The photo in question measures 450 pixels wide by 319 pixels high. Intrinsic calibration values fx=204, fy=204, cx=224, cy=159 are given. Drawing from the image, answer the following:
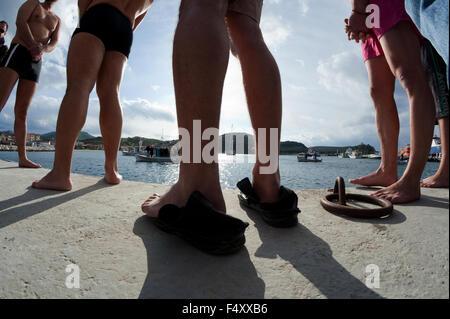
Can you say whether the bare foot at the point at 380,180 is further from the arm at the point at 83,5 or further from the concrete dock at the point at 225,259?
the arm at the point at 83,5

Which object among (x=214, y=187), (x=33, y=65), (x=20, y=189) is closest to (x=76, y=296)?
(x=214, y=187)

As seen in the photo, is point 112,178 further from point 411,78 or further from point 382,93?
point 382,93

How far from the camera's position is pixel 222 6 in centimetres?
84

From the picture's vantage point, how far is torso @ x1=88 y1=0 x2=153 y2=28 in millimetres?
1706

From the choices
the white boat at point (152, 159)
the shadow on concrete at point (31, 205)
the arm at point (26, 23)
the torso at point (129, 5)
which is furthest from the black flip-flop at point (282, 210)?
the white boat at point (152, 159)

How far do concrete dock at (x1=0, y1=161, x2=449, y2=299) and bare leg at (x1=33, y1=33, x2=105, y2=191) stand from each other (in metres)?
0.63

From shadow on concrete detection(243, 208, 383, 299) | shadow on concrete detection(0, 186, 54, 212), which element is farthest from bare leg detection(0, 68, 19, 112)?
shadow on concrete detection(243, 208, 383, 299)

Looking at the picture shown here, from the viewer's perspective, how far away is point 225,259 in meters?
0.59

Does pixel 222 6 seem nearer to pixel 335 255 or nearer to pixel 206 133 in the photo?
A: pixel 206 133

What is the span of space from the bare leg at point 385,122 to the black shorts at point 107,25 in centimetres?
225

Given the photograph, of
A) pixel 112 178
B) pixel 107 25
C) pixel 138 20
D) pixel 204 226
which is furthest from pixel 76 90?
pixel 204 226

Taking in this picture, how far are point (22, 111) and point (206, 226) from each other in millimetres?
3574

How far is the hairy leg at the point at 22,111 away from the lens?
2.77 m

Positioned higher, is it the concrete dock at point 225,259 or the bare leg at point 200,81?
the bare leg at point 200,81
